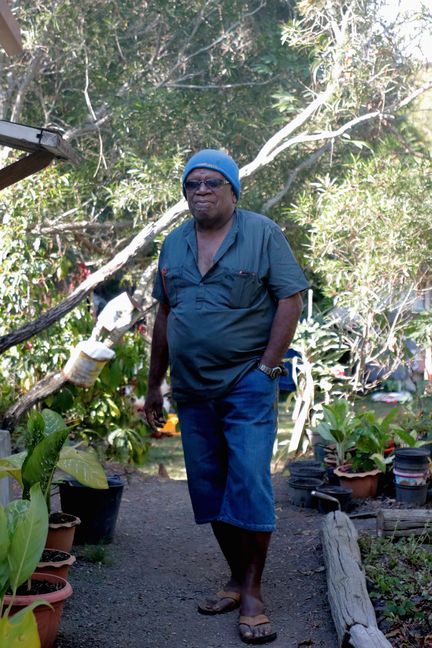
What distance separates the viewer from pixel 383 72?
397 inches

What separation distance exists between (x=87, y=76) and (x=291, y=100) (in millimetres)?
2404

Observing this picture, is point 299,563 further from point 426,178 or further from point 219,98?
point 219,98

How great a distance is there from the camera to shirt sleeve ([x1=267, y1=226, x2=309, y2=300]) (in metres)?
4.02

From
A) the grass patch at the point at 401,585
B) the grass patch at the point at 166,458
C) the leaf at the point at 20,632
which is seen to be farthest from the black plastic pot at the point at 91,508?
the grass patch at the point at 166,458

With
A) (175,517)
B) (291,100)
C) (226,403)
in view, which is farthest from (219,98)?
(226,403)

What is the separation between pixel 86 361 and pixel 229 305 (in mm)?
4276

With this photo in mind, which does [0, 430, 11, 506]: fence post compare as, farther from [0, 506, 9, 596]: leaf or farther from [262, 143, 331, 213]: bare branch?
[262, 143, 331, 213]: bare branch

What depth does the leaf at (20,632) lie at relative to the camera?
263 cm

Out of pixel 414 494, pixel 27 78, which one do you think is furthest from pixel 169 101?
pixel 414 494

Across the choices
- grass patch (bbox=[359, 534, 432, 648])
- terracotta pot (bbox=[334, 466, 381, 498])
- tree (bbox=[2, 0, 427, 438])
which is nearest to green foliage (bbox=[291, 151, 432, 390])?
tree (bbox=[2, 0, 427, 438])

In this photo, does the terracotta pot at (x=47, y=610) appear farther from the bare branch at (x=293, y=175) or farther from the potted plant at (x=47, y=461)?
the bare branch at (x=293, y=175)

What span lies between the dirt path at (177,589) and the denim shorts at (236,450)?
0.50 metres

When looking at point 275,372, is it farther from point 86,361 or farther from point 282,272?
point 86,361

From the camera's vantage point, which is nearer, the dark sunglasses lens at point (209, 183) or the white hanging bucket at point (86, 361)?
the dark sunglasses lens at point (209, 183)
